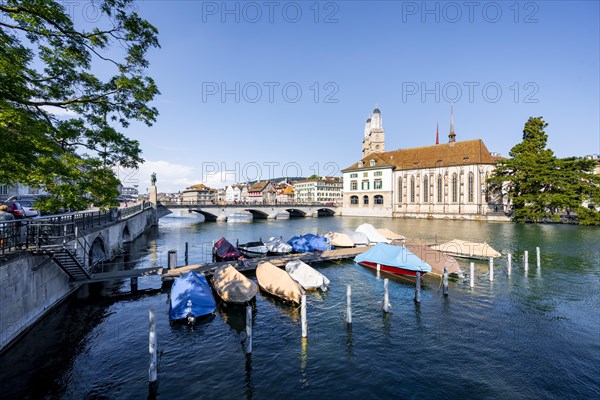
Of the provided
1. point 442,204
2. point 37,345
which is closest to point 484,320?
point 37,345

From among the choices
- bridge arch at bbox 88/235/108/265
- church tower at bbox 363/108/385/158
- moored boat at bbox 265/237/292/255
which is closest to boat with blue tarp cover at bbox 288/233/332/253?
moored boat at bbox 265/237/292/255

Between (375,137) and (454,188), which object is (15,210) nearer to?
(454,188)

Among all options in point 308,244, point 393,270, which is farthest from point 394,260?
point 308,244

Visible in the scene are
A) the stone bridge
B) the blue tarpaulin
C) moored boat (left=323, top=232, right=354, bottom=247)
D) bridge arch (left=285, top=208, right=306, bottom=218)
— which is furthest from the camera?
bridge arch (left=285, top=208, right=306, bottom=218)

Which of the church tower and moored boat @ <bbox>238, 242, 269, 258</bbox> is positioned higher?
the church tower

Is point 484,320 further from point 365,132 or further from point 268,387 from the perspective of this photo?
point 365,132

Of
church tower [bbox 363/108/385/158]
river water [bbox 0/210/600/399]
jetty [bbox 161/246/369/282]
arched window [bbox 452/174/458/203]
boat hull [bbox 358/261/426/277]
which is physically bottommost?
river water [bbox 0/210/600/399]

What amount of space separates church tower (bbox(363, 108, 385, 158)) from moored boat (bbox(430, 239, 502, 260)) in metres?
104

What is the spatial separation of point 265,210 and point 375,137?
67160 millimetres

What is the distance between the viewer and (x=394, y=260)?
1104 inches

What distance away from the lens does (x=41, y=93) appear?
11359 millimetres

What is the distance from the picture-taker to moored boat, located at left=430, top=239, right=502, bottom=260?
34.0 metres

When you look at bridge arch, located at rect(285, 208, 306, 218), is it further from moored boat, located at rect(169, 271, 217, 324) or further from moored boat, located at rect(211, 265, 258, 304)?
moored boat, located at rect(169, 271, 217, 324)

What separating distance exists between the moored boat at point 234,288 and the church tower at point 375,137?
124 m
